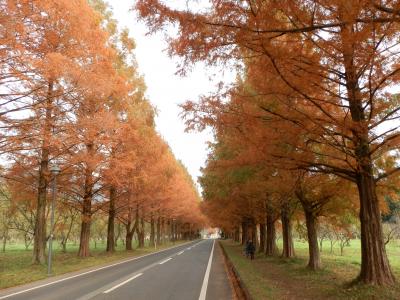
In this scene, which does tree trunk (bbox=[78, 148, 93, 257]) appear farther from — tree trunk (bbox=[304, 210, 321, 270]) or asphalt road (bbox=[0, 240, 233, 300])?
tree trunk (bbox=[304, 210, 321, 270])

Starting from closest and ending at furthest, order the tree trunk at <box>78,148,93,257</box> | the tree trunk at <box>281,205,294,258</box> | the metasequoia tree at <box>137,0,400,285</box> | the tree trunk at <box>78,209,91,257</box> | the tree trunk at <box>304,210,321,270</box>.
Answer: the metasequoia tree at <box>137,0,400,285</box> → the tree trunk at <box>304,210,321,270</box> → the tree trunk at <box>281,205,294,258</box> → the tree trunk at <box>78,148,93,257</box> → the tree trunk at <box>78,209,91,257</box>

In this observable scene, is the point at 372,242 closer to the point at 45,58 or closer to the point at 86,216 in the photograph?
the point at 45,58

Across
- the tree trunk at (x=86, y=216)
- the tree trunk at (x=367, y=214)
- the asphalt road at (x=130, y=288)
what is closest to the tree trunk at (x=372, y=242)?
the tree trunk at (x=367, y=214)

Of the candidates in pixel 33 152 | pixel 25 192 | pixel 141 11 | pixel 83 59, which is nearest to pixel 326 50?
pixel 141 11

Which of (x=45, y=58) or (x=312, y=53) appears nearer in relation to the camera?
(x=312, y=53)

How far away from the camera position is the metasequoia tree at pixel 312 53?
5.00 m

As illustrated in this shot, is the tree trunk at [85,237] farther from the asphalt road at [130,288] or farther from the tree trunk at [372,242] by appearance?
the tree trunk at [372,242]

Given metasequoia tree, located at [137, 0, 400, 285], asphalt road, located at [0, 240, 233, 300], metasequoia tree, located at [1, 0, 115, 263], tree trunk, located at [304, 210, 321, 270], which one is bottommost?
asphalt road, located at [0, 240, 233, 300]

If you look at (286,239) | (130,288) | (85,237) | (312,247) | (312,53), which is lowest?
(130,288)

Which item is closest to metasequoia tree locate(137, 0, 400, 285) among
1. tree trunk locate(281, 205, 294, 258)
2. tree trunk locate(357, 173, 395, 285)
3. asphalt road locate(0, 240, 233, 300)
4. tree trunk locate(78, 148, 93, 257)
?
tree trunk locate(357, 173, 395, 285)

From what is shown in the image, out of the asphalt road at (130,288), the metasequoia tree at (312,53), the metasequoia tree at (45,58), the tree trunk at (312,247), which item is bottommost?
the asphalt road at (130,288)

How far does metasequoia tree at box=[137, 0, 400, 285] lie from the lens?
500cm

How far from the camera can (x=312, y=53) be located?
689 cm

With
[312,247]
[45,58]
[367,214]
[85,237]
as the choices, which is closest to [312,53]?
[367,214]
